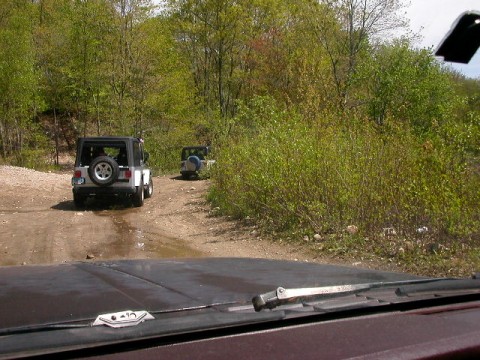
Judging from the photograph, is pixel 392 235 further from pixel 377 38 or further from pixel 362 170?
pixel 377 38

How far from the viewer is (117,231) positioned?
13.1 meters

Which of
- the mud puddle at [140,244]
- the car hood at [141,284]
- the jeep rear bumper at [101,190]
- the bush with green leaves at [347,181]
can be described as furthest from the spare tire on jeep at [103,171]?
the car hood at [141,284]

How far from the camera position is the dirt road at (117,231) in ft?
34.6

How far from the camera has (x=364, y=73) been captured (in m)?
23.7

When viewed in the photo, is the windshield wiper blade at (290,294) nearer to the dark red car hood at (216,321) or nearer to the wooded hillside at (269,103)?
the dark red car hood at (216,321)

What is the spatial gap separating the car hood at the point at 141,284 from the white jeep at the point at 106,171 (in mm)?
12760

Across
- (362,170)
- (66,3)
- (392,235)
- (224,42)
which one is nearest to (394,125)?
(362,170)

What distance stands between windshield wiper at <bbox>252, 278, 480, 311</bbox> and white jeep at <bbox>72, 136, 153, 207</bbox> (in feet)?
46.4

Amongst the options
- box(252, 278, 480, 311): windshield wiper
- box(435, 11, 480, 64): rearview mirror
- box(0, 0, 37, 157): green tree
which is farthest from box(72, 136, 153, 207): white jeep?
box(0, 0, 37, 157): green tree

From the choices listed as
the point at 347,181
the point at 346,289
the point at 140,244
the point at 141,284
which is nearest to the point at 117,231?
the point at 140,244

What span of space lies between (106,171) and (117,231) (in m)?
3.54

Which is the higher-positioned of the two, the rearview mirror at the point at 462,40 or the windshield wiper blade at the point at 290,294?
the rearview mirror at the point at 462,40

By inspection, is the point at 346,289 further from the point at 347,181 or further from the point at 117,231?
the point at 117,231

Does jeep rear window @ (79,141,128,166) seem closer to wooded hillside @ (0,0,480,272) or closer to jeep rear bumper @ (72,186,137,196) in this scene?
jeep rear bumper @ (72,186,137,196)
